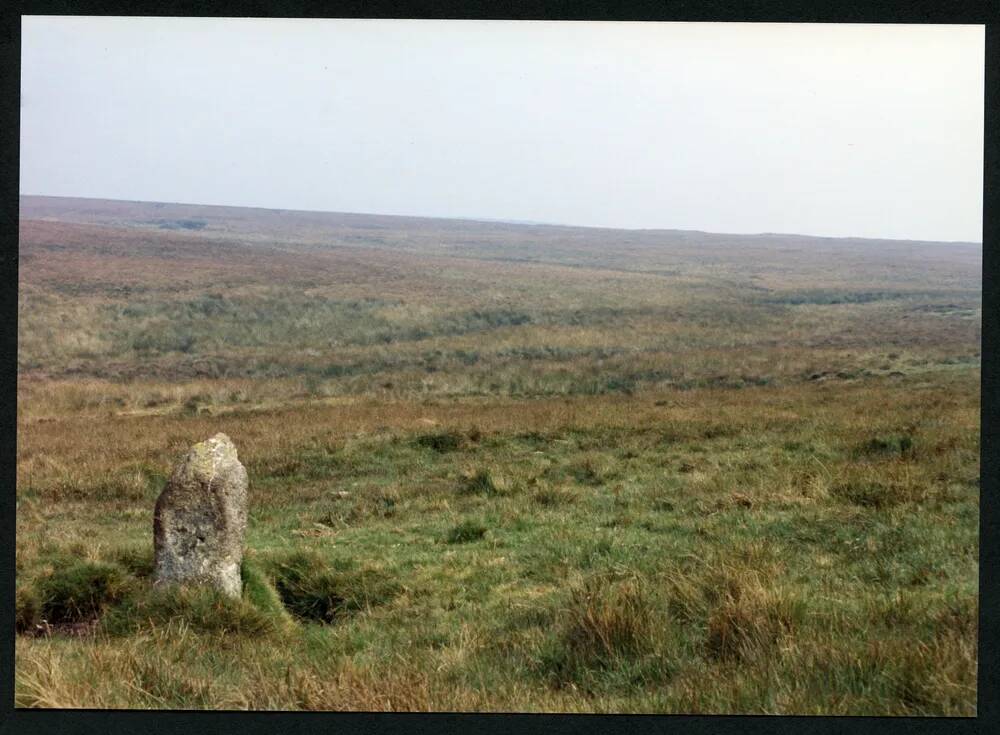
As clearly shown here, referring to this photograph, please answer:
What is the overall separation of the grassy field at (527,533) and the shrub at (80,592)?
0.03 metres

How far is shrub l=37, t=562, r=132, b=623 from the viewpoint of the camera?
9.31 meters

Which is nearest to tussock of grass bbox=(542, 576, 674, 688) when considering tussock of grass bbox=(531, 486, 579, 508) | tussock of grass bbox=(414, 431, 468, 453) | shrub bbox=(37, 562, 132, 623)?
shrub bbox=(37, 562, 132, 623)

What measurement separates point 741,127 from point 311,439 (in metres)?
87.1

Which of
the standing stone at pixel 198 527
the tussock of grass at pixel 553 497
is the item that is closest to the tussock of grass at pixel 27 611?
the standing stone at pixel 198 527

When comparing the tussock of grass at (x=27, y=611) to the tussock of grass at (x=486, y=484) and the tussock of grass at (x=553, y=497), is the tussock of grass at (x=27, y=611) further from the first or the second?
the tussock of grass at (x=486, y=484)

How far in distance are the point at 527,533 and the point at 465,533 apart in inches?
29.6

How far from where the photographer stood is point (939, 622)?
6.81 metres

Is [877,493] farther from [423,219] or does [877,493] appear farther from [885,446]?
[423,219]

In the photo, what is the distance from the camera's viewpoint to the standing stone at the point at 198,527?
895 cm

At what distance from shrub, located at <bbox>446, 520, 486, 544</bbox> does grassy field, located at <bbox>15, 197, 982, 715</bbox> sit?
0.03 m

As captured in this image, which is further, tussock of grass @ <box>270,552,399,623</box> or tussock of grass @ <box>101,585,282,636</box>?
tussock of grass @ <box>270,552,399,623</box>

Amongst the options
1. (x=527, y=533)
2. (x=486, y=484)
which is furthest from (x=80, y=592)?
(x=486, y=484)

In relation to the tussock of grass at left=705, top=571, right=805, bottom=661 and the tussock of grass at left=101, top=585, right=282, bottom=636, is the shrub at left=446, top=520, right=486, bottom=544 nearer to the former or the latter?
the tussock of grass at left=101, top=585, right=282, bottom=636

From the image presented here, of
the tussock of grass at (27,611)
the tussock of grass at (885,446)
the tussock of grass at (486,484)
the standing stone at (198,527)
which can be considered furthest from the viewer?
the tussock of grass at (885,446)
